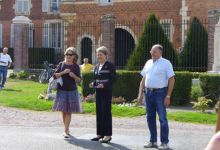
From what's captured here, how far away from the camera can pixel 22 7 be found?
1763 inches

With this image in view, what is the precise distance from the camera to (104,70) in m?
9.61

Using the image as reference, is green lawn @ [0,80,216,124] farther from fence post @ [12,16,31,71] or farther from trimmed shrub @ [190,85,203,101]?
fence post @ [12,16,31,71]

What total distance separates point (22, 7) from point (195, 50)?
76.0 ft

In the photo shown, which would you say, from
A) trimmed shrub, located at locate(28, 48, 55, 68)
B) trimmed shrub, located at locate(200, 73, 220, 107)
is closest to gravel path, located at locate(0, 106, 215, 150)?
trimmed shrub, located at locate(200, 73, 220, 107)

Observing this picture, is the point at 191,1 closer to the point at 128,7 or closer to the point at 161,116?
the point at 128,7

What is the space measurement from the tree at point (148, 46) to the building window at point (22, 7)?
2234 centimetres

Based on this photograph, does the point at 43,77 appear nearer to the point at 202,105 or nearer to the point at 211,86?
the point at 211,86

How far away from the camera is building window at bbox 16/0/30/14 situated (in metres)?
44.7

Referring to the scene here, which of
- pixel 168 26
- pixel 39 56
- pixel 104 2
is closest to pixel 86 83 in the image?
pixel 168 26

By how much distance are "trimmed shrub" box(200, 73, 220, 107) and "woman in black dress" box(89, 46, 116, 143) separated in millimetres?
6358

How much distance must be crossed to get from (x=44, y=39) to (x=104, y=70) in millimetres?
33151

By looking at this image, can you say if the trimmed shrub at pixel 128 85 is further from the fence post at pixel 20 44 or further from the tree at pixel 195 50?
the fence post at pixel 20 44

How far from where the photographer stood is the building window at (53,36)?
136 ft

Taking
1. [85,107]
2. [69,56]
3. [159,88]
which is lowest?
[85,107]
